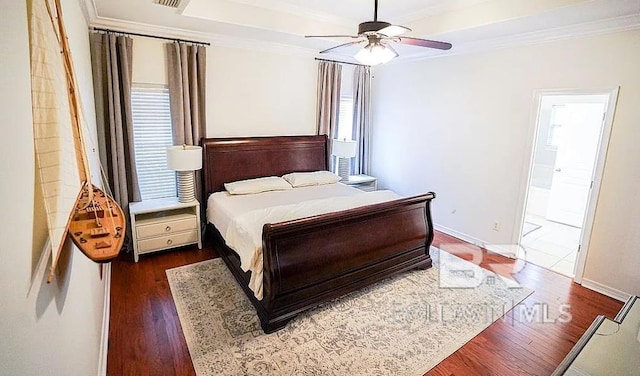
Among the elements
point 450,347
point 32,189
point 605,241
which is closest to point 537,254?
point 605,241

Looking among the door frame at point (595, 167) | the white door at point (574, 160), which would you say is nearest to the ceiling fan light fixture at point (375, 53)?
the door frame at point (595, 167)

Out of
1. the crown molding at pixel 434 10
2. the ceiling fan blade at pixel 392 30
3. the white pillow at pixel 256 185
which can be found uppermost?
the crown molding at pixel 434 10

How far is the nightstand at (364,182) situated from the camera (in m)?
5.31

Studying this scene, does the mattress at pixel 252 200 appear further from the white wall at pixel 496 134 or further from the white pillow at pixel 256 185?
the white wall at pixel 496 134

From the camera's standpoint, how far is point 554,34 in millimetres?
3357

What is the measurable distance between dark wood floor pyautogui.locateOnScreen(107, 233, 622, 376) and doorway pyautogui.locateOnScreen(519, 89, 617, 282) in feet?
3.82

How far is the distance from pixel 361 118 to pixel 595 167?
322cm

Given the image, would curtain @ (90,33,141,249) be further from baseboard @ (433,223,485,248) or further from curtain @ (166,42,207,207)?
baseboard @ (433,223,485,248)

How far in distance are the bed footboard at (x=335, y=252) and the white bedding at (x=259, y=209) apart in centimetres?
18

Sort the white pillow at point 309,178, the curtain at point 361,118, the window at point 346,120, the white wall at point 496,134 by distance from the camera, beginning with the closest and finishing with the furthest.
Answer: the white wall at point 496,134, the white pillow at point 309,178, the curtain at point 361,118, the window at point 346,120

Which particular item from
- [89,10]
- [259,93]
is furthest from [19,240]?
[259,93]

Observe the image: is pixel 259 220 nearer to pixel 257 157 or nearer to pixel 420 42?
pixel 257 157

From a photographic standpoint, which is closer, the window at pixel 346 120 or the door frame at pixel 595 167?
the door frame at pixel 595 167

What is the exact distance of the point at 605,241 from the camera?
324cm
